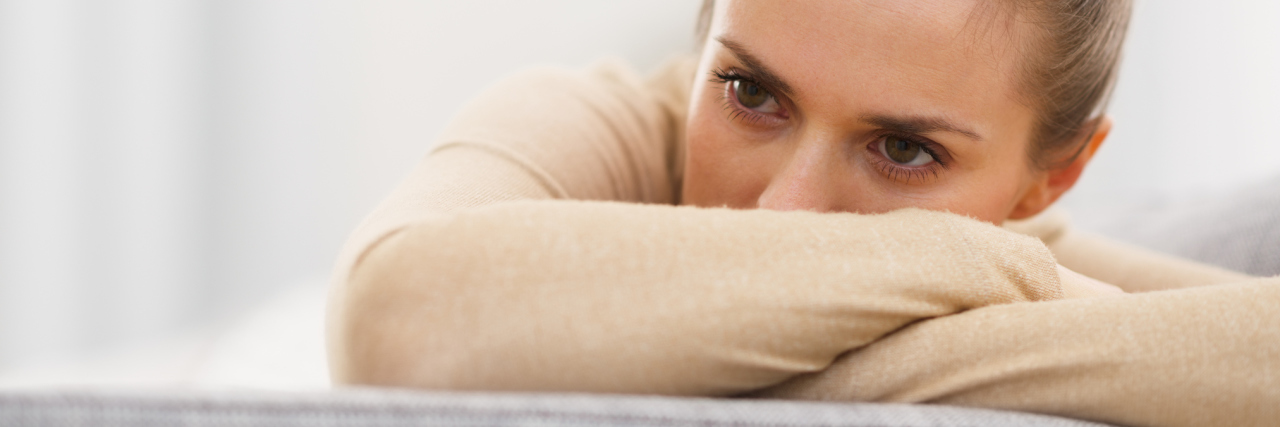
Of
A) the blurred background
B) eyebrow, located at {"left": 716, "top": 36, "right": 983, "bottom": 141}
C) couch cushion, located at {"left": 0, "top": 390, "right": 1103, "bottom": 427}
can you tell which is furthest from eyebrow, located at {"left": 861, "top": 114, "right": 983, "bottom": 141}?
the blurred background

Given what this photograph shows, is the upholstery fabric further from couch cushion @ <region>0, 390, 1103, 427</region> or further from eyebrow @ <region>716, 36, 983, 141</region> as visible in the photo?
couch cushion @ <region>0, 390, 1103, 427</region>

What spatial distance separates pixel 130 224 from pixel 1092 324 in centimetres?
214

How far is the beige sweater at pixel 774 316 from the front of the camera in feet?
1.61

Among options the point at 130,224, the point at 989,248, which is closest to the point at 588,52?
the point at 130,224

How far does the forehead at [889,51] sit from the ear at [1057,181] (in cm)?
29

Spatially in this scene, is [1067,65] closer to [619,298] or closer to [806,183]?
[806,183]

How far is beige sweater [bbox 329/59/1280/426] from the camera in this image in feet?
1.61

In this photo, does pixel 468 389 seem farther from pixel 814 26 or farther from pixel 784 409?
pixel 814 26

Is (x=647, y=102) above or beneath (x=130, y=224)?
above

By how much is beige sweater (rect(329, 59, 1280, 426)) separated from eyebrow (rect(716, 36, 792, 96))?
197mm

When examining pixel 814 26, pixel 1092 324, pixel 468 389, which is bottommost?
pixel 468 389

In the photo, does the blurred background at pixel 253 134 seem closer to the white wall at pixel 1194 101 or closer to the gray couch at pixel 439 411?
the white wall at pixel 1194 101

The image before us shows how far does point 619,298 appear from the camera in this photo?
50 centimetres

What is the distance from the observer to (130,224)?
2059mm
